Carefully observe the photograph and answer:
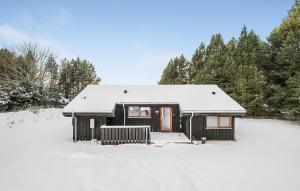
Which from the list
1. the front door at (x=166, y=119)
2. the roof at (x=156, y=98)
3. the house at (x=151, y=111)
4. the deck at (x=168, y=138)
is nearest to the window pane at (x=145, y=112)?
the house at (x=151, y=111)

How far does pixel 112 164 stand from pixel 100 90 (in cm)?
1091

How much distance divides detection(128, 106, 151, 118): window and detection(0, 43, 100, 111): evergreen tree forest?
71.4 ft

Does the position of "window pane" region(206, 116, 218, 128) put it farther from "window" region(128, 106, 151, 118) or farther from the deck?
"window" region(128, 106, 151, 118)

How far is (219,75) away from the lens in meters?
33.8

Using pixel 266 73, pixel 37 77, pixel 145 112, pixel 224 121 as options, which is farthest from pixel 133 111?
pixel 37 77

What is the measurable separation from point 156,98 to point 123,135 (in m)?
4.75

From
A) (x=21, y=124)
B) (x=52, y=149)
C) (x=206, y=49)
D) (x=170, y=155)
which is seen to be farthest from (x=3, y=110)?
(x=206, y=49)

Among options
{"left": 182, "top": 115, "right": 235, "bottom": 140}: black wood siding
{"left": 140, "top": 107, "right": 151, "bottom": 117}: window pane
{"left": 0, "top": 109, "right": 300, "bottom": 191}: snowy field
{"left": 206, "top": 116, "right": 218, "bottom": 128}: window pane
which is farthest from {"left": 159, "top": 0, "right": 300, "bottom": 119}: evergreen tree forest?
{"left": 140, "top": 107, "right": 151, "bottom": 117}: window pane

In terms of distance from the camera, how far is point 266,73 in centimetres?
3066

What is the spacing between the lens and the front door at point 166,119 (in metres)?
18.3

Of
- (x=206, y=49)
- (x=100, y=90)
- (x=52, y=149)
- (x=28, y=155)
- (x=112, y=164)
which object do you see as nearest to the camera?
(x=112, y=164)

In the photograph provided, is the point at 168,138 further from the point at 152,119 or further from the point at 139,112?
the point at 139,112

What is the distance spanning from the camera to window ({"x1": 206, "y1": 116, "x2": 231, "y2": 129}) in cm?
1608

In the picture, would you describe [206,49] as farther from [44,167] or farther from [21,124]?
[44,167]
